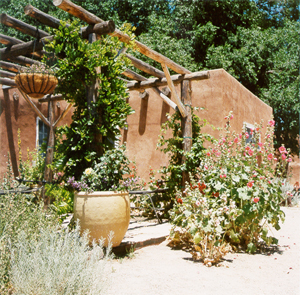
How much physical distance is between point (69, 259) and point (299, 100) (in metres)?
12.6

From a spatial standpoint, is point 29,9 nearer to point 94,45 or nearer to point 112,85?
point 94,45

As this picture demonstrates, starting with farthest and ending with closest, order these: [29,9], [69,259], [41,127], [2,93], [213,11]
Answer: [213,11] < [41,127] < [2,93] < [29,9] < [69,259]

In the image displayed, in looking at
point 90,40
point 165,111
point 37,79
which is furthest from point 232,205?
point 165,111

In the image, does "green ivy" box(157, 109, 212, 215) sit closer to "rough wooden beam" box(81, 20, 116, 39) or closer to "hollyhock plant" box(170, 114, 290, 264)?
"hollyhock plant" box(170, 114, 290, 264)

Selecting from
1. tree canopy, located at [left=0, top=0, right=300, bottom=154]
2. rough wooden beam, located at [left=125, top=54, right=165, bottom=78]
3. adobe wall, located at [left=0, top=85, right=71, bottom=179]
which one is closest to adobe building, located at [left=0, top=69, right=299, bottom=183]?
adobe wall, located at [left=0, top=85, right=71, bottom=179]

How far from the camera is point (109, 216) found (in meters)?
3.58

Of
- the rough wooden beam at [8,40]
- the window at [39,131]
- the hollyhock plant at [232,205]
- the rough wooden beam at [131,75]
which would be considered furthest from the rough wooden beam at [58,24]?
the window at [39,131]

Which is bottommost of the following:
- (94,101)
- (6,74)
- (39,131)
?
(39,131)

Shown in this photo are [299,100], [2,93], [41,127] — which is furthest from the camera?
[299,100]

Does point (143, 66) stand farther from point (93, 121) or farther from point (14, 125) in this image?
point (14, 125)

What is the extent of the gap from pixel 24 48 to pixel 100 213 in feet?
9.15

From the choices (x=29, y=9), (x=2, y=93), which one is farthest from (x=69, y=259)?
(x=2, y=93)

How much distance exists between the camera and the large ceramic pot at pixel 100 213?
3.54m

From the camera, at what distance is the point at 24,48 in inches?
187
